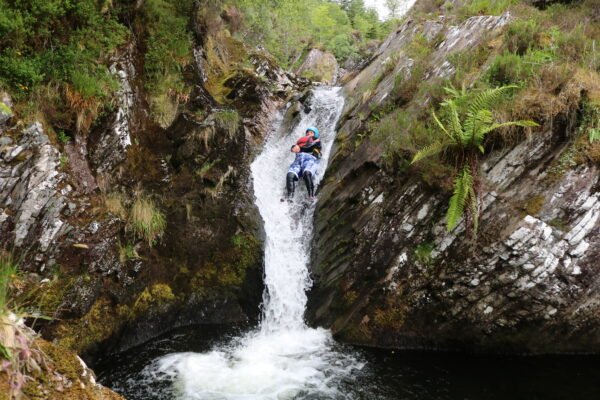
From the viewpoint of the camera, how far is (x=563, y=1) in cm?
1033

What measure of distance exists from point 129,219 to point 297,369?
4.56 metres

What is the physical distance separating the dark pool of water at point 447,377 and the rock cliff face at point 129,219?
1009 mm

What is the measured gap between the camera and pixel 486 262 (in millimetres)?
7094

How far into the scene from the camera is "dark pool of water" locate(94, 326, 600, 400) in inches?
253

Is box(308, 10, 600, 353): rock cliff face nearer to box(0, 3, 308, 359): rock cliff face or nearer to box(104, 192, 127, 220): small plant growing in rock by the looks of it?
box(0, 3, 308, 359): rock cliff face

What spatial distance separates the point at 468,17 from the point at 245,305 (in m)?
10.0

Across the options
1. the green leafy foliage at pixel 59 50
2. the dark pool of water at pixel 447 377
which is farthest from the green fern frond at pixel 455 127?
the green leafy foliage at pixel 59 50

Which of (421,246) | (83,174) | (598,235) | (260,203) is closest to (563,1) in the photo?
(598,235)

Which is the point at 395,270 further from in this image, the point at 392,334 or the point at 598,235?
the point at 598,235

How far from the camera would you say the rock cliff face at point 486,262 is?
676cm

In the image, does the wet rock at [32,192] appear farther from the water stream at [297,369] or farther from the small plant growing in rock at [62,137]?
the water stream at [297,369]

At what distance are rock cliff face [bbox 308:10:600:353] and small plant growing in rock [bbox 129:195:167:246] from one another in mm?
3690

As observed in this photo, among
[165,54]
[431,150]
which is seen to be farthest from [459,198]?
[165,54]

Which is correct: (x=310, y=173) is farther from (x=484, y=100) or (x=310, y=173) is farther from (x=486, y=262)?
(x=486, y=262)
